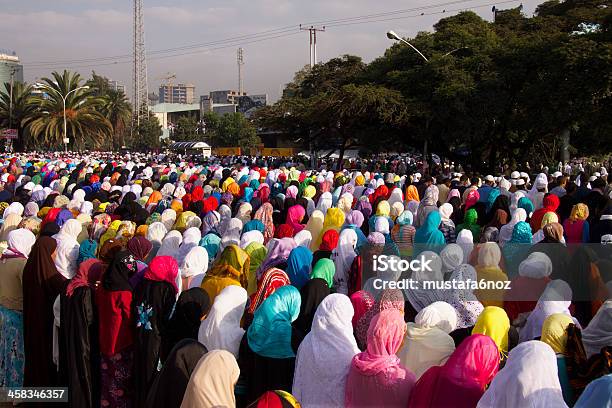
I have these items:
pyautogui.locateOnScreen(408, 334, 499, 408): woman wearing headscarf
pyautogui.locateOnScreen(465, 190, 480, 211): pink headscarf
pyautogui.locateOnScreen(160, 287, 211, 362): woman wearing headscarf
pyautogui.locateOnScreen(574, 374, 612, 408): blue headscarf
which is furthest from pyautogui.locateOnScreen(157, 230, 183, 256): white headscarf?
pyautogui.locateOnScreen(574, 374, 612, 408): blue headscarf

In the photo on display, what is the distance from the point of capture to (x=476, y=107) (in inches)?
952

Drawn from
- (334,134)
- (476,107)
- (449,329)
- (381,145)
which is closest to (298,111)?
Answer: (334,134)

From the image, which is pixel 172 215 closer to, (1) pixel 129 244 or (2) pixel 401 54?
(1) pixel 129 244

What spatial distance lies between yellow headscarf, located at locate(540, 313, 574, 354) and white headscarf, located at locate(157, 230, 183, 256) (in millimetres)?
4431

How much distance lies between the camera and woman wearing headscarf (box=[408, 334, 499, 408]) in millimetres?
3391

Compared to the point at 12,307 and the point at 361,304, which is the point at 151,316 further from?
the point at 12,307

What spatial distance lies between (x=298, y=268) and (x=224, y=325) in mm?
1327

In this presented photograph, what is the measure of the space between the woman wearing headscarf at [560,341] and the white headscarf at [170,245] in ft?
14.6

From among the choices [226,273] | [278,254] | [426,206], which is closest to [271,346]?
[226,273]

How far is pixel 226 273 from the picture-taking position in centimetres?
550

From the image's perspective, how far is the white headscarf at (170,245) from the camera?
7.35 meters

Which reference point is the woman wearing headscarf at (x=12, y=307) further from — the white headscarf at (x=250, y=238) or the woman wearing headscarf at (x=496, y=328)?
Answer: the woman wearing headscarf at (x=496, y=328)

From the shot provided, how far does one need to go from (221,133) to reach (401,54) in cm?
3390

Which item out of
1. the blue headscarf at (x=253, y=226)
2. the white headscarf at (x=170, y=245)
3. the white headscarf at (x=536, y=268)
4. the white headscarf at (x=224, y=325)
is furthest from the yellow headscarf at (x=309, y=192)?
the white headscarf at (x=224, y=325)
